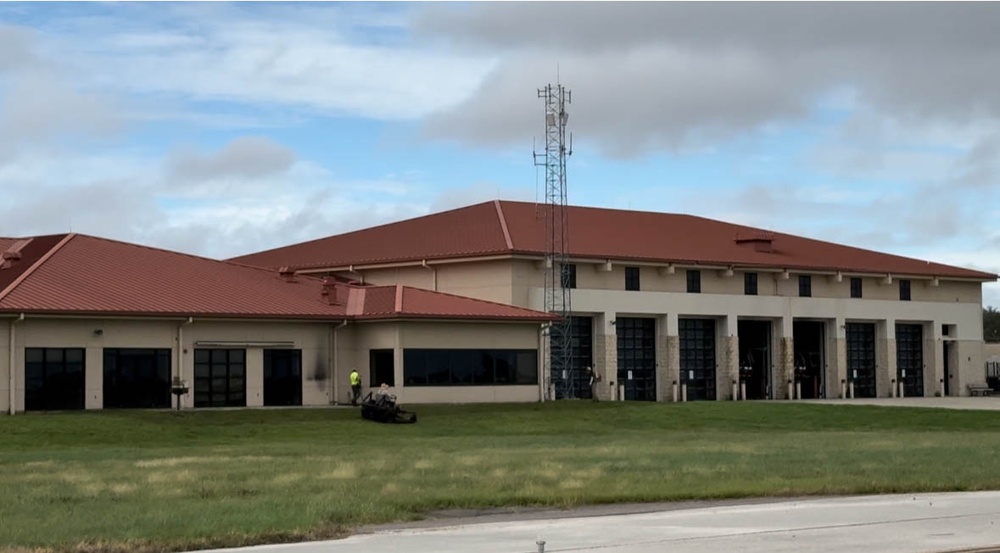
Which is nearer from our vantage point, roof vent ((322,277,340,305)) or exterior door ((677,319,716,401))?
roof vent ((322,277,340,305))

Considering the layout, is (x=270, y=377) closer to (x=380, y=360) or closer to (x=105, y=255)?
(x=380, y=360)

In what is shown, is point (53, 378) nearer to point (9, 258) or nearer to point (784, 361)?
point (9, 258)

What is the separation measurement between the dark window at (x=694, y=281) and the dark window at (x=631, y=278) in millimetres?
3052

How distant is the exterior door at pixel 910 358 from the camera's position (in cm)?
7300

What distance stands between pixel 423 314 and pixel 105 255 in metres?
11.0

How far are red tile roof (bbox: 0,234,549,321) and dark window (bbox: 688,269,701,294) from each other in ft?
42.3

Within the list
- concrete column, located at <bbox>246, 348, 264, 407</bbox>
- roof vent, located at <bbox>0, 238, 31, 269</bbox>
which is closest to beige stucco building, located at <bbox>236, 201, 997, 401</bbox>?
concrete column, located at <bbox>246, 348, 264, 407</bbox>

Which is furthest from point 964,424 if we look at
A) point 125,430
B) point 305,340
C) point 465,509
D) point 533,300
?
point 465,509

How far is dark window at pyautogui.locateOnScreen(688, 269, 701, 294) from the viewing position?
2505 inches

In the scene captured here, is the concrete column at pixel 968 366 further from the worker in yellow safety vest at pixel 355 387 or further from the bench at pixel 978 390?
the worker in yellow safety vest at pixel 355 387

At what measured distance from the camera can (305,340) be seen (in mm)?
49594

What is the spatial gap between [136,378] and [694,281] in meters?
27.2

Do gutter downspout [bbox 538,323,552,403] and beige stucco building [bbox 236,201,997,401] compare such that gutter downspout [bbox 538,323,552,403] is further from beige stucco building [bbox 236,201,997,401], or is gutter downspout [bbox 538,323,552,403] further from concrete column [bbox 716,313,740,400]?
concrete column [bbox 716,313,740,400]

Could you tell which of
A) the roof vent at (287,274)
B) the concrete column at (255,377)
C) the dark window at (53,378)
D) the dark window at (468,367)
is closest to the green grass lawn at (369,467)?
the dark window at (53,378)
